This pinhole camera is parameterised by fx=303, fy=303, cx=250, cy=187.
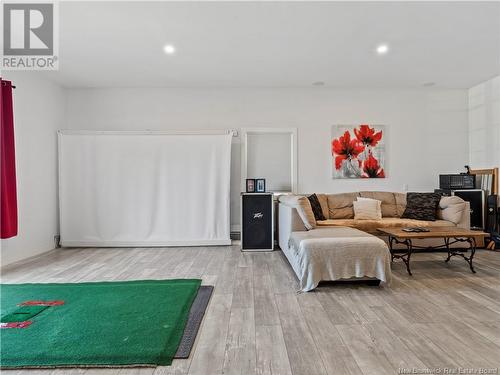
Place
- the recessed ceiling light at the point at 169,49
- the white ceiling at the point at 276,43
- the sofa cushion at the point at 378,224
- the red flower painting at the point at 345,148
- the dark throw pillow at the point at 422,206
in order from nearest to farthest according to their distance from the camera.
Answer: the white ceiling at the point at 276,43 → the recessed ceiling light at the point at 169,49 → the sofa cushion at the point at 378,224 → the dark throw pillow at the point at 422,206 → the red flower painting at the point at 345,148

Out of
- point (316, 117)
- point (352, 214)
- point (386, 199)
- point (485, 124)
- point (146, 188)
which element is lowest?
point (352, 214)

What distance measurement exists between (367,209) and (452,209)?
4.09 ft

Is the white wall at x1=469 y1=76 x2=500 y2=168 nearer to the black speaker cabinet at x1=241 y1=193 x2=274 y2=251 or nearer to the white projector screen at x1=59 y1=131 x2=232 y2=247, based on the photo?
the black speaker cabinet at x1=241 y1=193 x2=274 y2=251

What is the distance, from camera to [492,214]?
496 centimetres

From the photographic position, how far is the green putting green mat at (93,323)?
1811 millimetres

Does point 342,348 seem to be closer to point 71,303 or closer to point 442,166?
point 71,303

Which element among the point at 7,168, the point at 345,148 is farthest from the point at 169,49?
the point at 345,148

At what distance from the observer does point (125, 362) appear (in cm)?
176

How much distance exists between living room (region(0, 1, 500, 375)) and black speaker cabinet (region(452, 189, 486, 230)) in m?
0.04

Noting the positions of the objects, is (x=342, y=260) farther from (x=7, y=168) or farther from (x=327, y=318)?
(x=7, y=168)

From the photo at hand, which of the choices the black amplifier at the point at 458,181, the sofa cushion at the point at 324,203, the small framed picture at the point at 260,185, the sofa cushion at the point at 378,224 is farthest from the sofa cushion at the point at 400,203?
the small framed picture at the point at 260,185

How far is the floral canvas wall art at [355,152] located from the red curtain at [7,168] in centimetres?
500

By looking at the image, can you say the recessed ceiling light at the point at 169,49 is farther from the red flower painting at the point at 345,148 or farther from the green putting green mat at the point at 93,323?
the red flower painting at the point at 345,148

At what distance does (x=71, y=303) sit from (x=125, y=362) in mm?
1237
